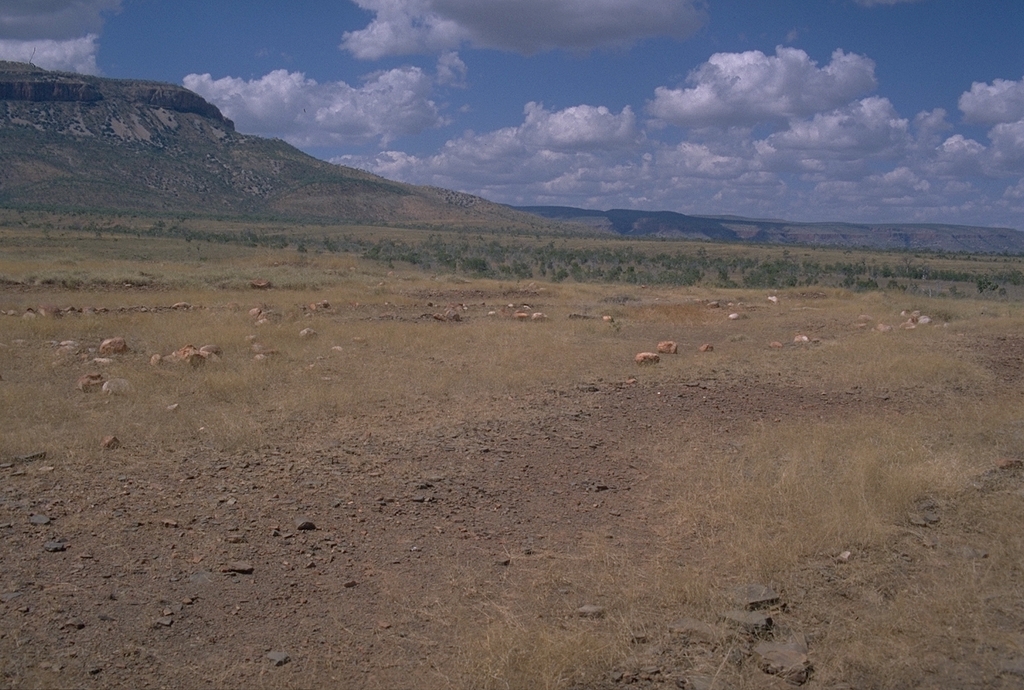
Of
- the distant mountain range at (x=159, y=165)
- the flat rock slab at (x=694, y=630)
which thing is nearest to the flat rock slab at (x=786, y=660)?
the flat rock slab at (x=694, y=630)

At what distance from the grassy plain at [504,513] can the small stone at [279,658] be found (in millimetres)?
45

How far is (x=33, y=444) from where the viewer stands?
21.8ft

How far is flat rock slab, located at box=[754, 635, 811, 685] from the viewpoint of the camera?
3811mm

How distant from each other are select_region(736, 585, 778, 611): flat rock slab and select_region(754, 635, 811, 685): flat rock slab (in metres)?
0.36

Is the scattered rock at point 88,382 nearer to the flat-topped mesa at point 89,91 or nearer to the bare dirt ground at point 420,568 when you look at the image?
the bare dirt ground at point 420,568

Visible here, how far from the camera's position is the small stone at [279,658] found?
3832 millimetres

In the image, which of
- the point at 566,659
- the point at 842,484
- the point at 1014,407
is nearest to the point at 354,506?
the point at 566,659

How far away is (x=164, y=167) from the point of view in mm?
89625

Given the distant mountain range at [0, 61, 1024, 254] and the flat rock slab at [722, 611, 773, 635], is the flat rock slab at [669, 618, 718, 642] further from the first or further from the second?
the distant mountain range at [0, 61, 1024, 254]

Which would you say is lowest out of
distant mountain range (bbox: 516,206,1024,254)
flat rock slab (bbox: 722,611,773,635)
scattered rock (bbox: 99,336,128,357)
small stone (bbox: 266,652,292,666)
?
small stone (bbox: 266,652,292,666)

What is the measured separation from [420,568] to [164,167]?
95097mm

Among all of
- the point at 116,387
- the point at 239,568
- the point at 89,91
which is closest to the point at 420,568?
the point at 239,568

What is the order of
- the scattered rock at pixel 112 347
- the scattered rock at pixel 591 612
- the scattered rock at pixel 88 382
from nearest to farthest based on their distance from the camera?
the scattered rock at pixel 591 612 < the scattered rock at pixel 88 382 < the scattered rock at pixel 112 347

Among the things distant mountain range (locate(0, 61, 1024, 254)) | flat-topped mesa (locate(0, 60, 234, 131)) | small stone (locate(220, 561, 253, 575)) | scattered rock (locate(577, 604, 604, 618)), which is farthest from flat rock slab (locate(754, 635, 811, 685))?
flat-topped mesa (locate(0, 60, 234, 131))
